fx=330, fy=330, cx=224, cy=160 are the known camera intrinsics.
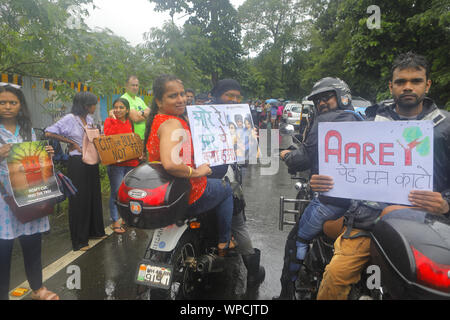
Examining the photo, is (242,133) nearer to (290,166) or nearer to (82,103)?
(290,166)

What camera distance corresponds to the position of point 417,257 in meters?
1.58

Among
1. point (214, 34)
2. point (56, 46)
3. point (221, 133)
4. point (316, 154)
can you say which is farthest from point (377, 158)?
point (214, 34)

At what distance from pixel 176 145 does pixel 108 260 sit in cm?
235

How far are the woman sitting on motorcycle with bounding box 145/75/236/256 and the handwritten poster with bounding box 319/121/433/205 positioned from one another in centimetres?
91

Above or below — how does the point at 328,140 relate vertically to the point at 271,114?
below

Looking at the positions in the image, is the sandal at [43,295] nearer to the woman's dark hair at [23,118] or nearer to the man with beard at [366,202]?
the woman's dark hair at [23,118]

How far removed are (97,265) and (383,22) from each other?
1097 centimetres

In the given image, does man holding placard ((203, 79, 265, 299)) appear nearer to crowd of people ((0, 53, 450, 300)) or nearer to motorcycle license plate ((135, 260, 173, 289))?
crowd of people ((0, 53, 450, 300))

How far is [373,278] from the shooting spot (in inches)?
86.6

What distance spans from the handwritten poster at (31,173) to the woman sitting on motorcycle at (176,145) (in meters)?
1.04

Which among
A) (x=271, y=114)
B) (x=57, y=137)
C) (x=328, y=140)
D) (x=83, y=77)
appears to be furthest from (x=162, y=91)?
(x=271, y=114)

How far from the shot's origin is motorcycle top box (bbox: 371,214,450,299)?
5.01 feet

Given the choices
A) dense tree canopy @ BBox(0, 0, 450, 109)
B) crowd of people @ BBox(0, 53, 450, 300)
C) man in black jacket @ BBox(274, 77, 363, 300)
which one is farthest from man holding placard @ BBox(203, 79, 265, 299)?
dense tree canopy @ BBox(0, 0, 450, 109)
